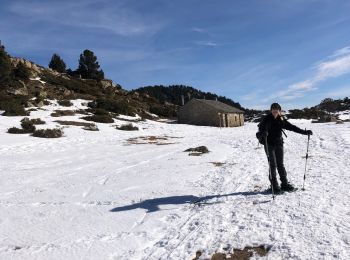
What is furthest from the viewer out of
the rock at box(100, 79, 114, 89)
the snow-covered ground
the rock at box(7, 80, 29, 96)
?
the rock at box(100, 79, 114, 89)

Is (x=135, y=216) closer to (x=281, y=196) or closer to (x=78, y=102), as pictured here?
(x=281, y=196)

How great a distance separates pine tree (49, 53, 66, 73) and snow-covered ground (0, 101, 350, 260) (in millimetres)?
71149

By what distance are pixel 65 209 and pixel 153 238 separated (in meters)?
2.75

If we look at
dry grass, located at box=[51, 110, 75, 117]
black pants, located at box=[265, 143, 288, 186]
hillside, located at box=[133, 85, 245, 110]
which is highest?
hillside, located at box=[133, 85, 245, 110]

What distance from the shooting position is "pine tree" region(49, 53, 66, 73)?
8094cm

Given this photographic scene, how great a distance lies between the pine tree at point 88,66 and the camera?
7775 cm

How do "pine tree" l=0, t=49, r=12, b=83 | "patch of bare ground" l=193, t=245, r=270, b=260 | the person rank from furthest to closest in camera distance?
"pine tree" l=0, t=49, r=12, b=83 < the person < "patch of bare ground" l=193, t=245, r=270, b=260

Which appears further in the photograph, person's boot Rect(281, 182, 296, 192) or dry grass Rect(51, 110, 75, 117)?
dry grass Rect(51, 110, 75, 117)

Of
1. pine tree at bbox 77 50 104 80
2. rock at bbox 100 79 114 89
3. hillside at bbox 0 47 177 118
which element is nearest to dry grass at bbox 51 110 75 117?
hillside at bbox 0 47 177 118

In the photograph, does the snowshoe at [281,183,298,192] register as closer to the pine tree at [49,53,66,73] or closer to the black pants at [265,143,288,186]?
the black pants at [265,143,288,186]

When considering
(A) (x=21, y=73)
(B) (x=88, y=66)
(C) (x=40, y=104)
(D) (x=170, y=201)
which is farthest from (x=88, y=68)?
(D) (x=170, y=201)

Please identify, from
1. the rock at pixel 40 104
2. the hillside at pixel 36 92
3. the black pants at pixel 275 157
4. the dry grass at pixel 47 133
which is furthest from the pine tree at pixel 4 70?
the black pants at pixel 275 157

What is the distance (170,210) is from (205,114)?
159 ft

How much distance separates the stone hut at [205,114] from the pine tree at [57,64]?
116 ft
